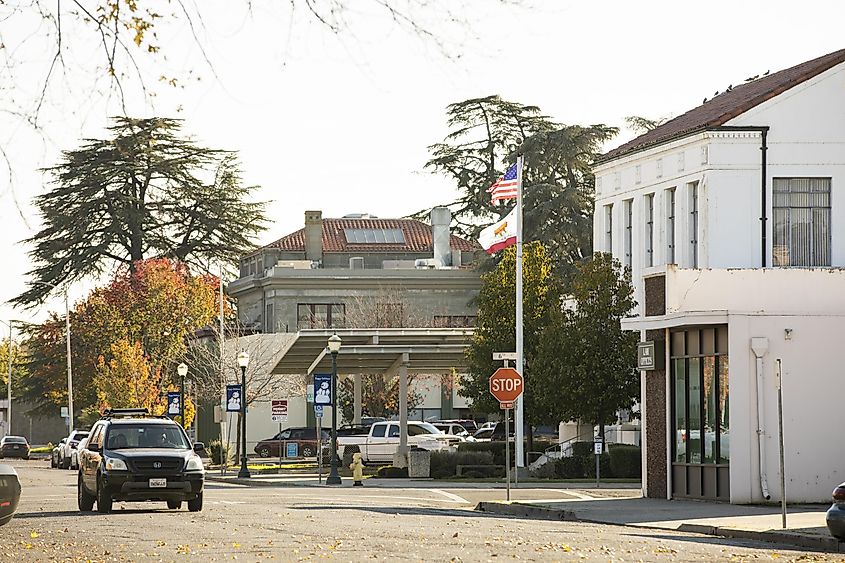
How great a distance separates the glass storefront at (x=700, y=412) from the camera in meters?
31.8

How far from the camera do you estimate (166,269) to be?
8181cm

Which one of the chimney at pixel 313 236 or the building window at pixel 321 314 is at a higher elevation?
the chimney at pixel 313 236

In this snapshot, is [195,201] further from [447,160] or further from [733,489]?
[733,489]

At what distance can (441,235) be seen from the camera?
294 feet

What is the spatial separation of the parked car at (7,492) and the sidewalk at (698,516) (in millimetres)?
10705

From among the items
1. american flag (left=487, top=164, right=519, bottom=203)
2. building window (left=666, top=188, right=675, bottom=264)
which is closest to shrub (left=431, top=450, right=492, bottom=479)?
american flag (left=487, top=164, right=519, bottom=203)

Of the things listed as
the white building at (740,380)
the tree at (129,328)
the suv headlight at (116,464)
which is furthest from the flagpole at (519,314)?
the tree at (129,328)

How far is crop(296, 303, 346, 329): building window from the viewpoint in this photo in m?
87.6

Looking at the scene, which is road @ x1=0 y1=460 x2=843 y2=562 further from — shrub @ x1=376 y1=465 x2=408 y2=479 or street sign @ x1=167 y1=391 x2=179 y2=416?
street sign @ x1=167 y1=391 x2=179 y2=416

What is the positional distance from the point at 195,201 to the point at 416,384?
682 inches

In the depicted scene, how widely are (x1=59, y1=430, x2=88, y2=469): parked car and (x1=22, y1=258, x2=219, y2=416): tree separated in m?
10.2

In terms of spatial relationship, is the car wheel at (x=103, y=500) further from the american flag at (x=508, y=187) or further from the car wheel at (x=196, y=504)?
the american flag at (x=508, y=187)

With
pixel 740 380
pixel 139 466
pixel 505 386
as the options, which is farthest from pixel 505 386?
pixel 139 466

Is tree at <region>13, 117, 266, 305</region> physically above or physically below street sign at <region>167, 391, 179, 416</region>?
above
